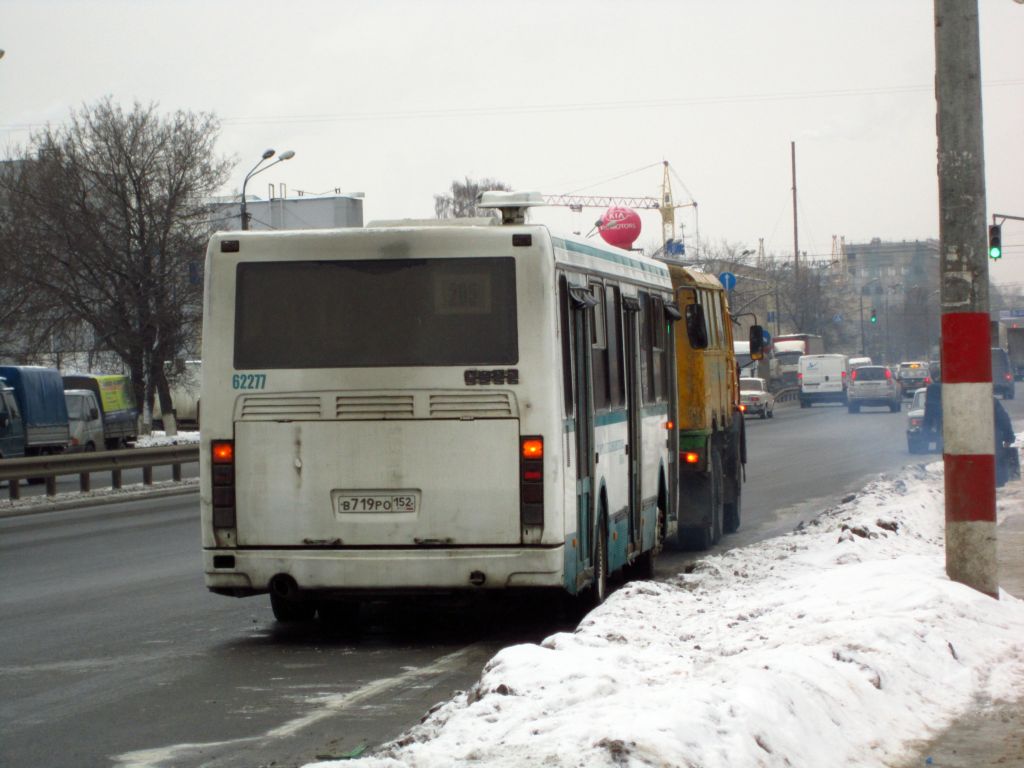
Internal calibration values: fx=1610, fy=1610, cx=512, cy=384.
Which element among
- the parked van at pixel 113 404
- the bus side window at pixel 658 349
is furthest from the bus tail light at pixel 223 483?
the parked van at pixel 113 404

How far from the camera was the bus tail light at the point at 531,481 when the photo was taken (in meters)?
9.88

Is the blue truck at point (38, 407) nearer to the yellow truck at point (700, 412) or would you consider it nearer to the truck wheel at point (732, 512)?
the truck wheel at point (732, 512)

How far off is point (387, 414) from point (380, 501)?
0.54 metres

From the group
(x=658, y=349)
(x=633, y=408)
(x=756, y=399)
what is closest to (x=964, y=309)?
(x=633, y=408)

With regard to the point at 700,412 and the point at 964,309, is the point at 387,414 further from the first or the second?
the point at 700,412

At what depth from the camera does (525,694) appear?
6.76m

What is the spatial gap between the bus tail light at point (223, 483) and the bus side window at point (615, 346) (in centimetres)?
312

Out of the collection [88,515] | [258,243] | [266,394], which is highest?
[258,243]

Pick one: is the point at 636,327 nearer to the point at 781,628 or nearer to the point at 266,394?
the point at 266,394

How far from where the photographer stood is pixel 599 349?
11688 mm

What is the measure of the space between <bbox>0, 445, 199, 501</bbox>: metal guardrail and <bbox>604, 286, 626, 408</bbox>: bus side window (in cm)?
1612

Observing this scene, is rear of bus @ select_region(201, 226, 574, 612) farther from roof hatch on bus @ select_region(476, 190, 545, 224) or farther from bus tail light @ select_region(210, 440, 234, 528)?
roof hatch on bus @ select_region(476, 190, 545, 224)

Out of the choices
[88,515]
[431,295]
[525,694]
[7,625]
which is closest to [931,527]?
[431,295]

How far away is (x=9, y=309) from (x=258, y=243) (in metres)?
42.2
